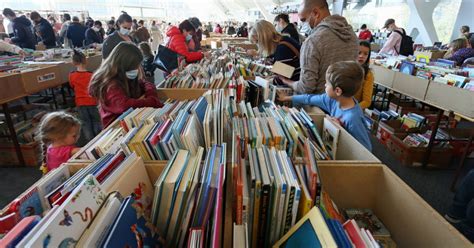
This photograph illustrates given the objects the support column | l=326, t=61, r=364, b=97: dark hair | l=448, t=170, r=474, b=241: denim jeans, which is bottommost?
l=448, t=170, r=474, b=241: denim jeans

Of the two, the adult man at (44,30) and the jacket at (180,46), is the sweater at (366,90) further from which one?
the adult man at (44,30)

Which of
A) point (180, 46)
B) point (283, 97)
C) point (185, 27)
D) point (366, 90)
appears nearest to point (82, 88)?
point (180, 46)

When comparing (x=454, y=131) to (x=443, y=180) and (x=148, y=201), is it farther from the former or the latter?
(x=148, y=201)

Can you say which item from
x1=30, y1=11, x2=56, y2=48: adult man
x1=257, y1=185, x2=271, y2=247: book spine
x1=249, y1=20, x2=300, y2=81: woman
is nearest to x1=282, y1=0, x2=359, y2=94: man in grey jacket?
x1=249, y1=20, x2=300, y2=81: woman

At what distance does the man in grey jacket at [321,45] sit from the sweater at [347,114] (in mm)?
104

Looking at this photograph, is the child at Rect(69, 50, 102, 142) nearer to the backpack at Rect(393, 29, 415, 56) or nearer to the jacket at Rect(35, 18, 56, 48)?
the jacket at Rect(35, 18, 56, 48)

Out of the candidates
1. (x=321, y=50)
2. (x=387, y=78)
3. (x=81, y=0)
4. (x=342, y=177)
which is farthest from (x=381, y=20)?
(x=81, y=0)

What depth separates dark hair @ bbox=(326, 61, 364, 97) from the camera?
1435 millimetres

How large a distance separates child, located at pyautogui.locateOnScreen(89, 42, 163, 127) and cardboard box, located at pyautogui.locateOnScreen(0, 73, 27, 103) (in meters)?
1.46

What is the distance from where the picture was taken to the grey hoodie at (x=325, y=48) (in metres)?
1.70

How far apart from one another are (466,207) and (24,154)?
149 inches

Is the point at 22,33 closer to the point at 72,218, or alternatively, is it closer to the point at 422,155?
the point at 72,218

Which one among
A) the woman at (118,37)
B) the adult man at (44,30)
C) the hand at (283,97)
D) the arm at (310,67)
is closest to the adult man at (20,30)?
the adult man at (44,30)

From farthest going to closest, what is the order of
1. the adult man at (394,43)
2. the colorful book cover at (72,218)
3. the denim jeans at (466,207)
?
the adult man at (394,43), the denim jeans at (466,207), the colorful book cover at (72,218)
